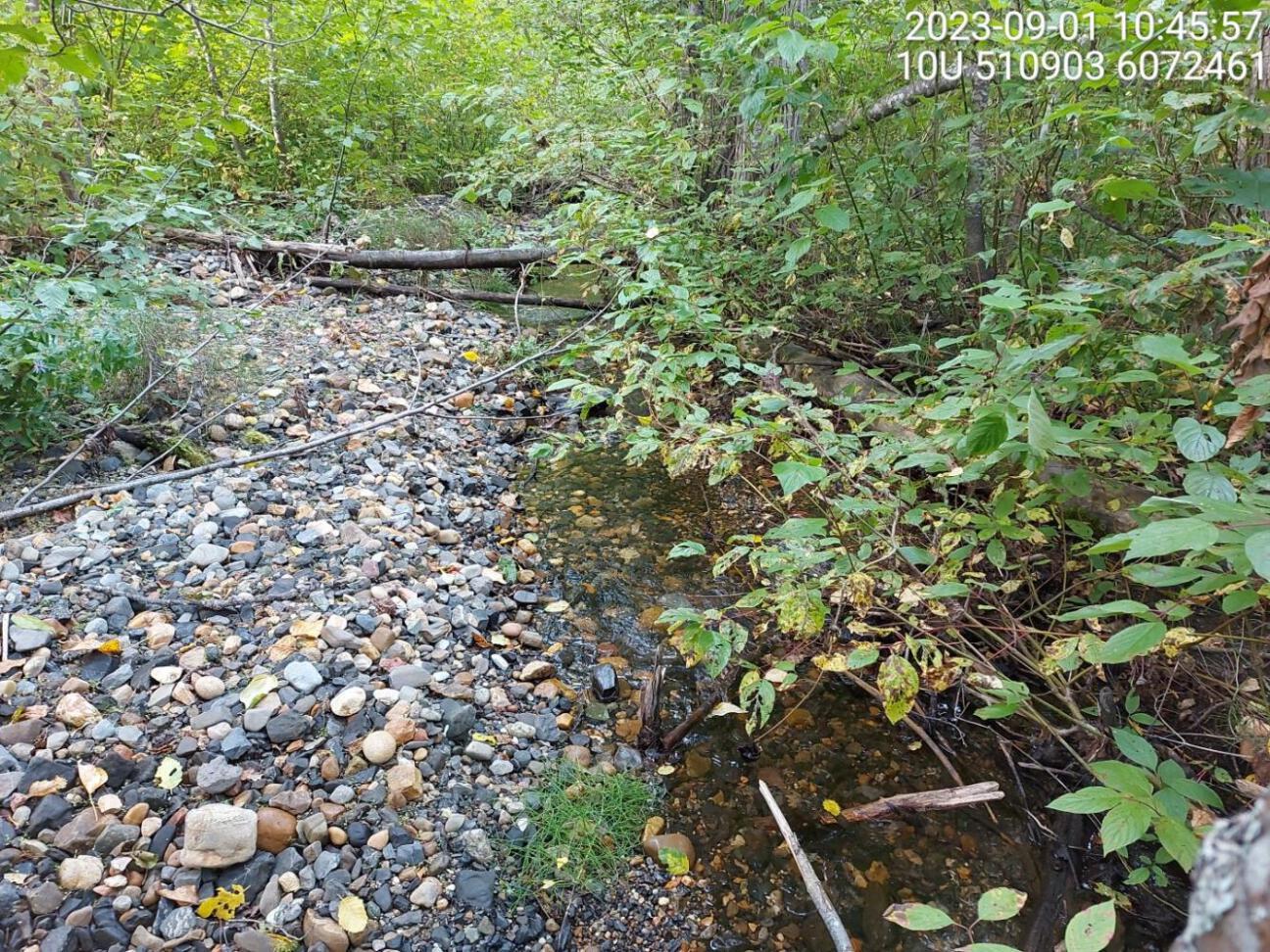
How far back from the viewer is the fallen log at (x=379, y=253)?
505 cm

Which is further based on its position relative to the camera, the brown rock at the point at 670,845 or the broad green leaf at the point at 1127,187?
the brown rock at the point at 670,845

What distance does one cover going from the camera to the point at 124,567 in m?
2.50

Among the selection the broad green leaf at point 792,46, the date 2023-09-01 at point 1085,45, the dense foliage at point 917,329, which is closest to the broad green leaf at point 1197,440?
the dense foliage at point 917,329

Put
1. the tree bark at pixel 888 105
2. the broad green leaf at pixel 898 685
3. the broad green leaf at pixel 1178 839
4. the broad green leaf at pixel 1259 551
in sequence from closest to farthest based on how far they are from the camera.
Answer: the broad green leaf at pixel 1259 551, the broad green leaf at pixel 1178 839, the broad green leaf at pixel 898 685, the tree bark at pixel 888 105

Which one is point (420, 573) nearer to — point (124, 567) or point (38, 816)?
point (124, 567)

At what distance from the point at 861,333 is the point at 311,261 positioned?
3.94 meters

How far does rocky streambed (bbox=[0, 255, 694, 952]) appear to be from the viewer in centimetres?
168

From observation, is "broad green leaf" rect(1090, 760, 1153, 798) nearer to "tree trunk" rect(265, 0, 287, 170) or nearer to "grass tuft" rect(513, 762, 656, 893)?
"grass tuft" rect(513, 762, 656, 893)

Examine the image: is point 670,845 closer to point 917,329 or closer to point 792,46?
point 792,46

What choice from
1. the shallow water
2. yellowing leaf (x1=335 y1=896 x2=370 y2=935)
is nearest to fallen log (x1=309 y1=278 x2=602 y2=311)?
the shallow water

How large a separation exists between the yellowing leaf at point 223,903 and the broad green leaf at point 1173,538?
6.56ft

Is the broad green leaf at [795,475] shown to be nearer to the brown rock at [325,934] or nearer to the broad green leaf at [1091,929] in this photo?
the broad green leaf at [1091,929]

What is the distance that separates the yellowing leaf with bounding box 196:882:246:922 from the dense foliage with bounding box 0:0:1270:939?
1.23 meters

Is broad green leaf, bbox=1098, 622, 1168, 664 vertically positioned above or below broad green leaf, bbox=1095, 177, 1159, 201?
below
